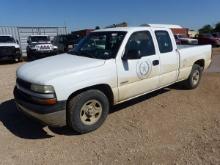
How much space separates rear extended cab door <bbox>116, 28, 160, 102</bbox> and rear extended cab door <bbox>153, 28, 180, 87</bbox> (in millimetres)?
178

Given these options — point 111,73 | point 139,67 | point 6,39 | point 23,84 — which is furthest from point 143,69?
point 6,39

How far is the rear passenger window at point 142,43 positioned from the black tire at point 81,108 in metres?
1.15

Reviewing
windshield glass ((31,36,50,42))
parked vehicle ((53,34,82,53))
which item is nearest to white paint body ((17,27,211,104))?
windshield glass ((31,36,50,42))

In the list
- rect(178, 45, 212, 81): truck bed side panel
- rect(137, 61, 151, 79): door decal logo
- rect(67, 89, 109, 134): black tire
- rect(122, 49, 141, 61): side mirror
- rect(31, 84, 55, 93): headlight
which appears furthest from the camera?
rect(178, 45, 212, 81): truck bed side panel

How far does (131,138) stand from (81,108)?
3.25ft

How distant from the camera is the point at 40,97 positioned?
150 inches

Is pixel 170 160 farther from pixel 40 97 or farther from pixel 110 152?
pixel 40 97

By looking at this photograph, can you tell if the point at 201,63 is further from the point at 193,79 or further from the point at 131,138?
the point at 131,138

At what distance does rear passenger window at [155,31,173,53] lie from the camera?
5445 mm

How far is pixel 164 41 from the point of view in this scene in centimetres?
562

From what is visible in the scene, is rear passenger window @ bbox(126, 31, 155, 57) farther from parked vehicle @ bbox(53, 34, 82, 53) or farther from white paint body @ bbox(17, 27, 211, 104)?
parked vehicle @ bbox(53, 34, 82, 53)

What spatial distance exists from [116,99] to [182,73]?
237 centimetres

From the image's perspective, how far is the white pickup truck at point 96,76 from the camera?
3.86 metres

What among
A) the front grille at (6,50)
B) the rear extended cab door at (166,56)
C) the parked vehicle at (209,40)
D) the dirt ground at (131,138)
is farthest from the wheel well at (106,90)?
the parked vehicle at (209,40)
